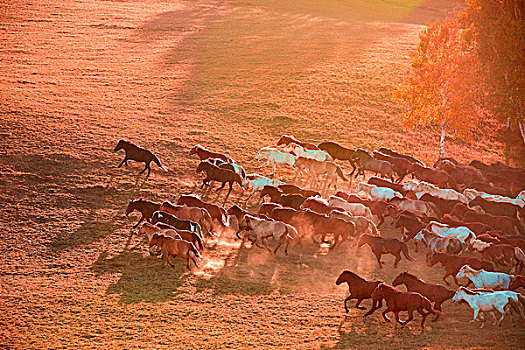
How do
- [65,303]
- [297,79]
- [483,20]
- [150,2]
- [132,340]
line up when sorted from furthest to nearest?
1. [150,2]
2. [297,79]
3. [483,20]
4. [65,303]
5. [132,340]

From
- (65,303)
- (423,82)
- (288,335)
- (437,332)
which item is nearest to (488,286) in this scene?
(437,332)

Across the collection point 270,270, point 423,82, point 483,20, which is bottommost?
point 270,270

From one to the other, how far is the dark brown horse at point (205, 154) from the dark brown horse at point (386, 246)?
779cm

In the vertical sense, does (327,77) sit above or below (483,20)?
below

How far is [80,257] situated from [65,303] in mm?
2465

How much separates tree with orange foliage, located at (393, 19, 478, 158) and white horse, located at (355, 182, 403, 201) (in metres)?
8.70

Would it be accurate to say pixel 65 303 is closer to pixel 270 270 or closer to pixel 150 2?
pixel 270 270

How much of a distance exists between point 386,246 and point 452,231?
2.44m

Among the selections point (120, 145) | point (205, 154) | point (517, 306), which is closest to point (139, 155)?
point (120, 145)

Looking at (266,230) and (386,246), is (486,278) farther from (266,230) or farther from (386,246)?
(266,230)

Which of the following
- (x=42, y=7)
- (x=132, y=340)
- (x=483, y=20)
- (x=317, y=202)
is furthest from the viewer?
(x=42, y=7)

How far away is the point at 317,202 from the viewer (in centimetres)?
1844

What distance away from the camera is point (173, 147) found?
2439 centimetres

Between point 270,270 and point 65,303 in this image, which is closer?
point 65,303
